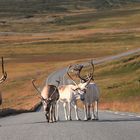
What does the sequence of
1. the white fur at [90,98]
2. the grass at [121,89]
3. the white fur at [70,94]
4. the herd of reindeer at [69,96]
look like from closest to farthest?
the herd of reindeer at [69,96] < the white fur at [70,94] < the white fur at [90,98] < the grass at [121,89]

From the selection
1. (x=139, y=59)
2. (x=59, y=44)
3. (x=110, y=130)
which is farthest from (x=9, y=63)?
(x=110, y=130)

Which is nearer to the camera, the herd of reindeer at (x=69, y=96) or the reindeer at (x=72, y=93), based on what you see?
the herd of reindeer at (x=69, y=96)

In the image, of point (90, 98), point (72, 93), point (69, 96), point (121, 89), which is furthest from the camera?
point (121, 89)

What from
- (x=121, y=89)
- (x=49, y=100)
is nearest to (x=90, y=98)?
(x=49, y=100)

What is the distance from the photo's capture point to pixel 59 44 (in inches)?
6378

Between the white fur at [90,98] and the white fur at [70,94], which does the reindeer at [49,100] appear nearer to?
the white fur at [70,94]

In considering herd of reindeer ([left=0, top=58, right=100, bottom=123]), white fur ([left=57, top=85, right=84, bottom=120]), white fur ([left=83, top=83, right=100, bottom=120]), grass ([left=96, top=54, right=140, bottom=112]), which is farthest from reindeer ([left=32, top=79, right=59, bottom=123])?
grass ([left=96, top=54, right=140, bottom=112])

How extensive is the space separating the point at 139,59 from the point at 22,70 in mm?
23182

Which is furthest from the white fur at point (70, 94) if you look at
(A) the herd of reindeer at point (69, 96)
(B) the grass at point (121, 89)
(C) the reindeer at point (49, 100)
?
(B) the grass at point (121, 89)

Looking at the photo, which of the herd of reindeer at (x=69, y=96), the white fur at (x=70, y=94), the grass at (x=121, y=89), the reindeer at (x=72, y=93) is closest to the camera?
the herd of reindeer at (x=69, y=96)

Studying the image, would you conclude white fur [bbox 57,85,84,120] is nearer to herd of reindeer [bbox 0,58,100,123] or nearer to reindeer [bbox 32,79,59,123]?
herd of reindeer [bbox 0,58,100,123]

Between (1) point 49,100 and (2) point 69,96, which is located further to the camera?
(2) point 69,96

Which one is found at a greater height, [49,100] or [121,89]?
[49,100]

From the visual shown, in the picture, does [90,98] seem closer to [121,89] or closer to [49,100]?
[49,100]
